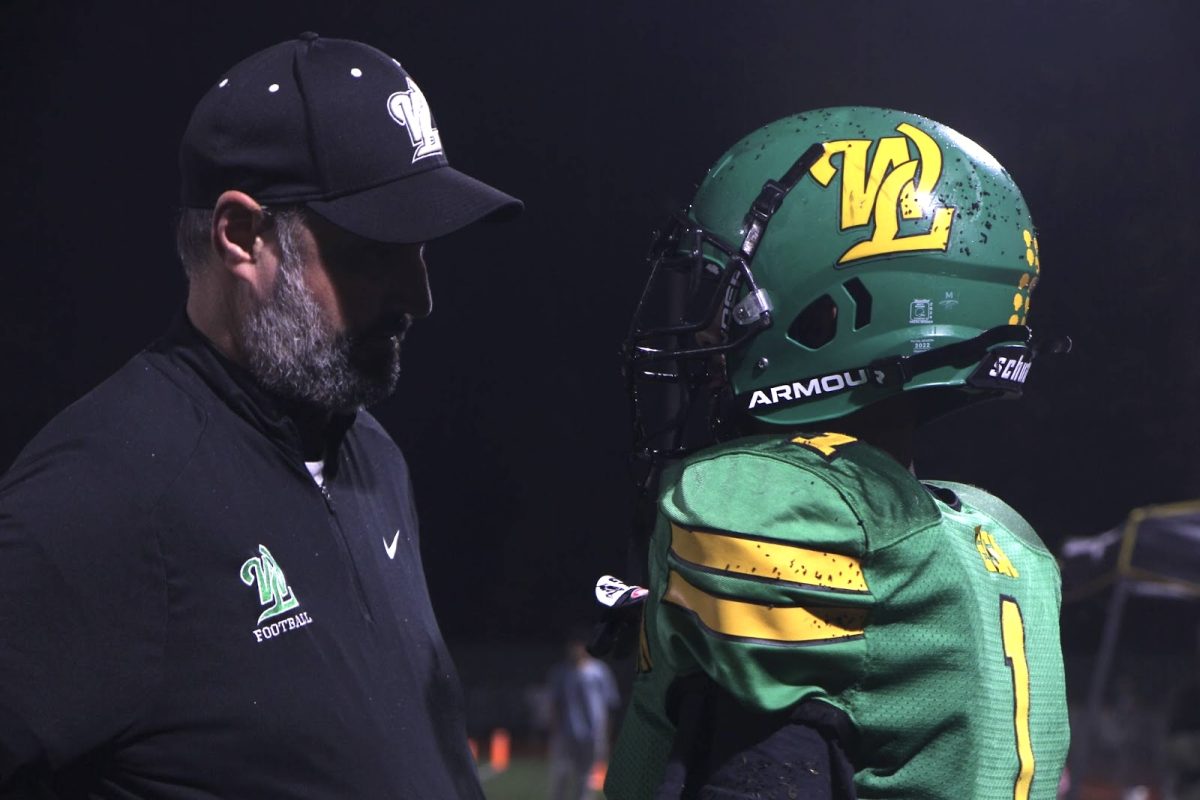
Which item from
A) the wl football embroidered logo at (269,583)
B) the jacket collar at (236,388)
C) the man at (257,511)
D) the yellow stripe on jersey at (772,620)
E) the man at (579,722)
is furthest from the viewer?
the man at (579,722)

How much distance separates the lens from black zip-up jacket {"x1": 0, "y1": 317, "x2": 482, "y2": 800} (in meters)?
1.30

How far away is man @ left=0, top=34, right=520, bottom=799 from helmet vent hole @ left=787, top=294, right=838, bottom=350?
0.40 m

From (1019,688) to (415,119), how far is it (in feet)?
3.06

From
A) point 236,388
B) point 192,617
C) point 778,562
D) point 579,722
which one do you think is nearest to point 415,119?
point 236,388

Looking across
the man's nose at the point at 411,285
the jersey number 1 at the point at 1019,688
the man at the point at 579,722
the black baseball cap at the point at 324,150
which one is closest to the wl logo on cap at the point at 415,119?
the black baseball cap at the point at 324,150

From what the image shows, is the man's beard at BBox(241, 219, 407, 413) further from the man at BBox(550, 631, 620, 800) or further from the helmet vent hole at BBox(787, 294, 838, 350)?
the man at BBox(550, 631, 620, 800)

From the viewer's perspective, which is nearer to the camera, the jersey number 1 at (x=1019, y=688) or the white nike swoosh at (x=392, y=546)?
the jersey number 1 at (x=1019, y=688)

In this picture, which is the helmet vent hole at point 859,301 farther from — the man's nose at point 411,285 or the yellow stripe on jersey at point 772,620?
the man's nose at point 411,285

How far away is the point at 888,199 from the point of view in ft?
4.82

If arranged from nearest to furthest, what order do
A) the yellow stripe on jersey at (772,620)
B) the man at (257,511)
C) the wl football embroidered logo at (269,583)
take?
the yellow stripe on jersey at (772,620) < the man at (257,511) < the wl football embroidered logo at (269,583)

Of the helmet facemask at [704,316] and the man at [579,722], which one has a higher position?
the helmet facemask at [704,316]

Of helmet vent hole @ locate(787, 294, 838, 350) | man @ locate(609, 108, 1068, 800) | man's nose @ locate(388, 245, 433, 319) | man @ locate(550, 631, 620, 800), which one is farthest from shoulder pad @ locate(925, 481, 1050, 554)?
man @ locate(550, 631, 620, 800)

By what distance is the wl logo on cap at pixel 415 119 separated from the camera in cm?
166

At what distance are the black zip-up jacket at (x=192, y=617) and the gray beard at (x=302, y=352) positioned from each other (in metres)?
0.03
